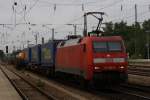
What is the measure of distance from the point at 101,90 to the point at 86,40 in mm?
2912

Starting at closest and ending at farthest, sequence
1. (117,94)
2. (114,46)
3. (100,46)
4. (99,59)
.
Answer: (117,94), (99,59), (100,46), (114,46)

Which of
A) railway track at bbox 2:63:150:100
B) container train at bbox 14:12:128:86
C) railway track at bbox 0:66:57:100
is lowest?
railway track at bbox 0:66:57:100

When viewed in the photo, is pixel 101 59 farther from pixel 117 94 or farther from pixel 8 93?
pixel 8 93

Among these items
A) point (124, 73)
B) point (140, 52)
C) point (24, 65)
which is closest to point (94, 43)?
point (124, 73)

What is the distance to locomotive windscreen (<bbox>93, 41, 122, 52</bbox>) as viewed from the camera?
2347 centimetres

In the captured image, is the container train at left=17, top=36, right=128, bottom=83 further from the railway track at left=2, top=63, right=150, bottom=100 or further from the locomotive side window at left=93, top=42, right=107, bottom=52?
the railway track at left=2, top=63, right=150, bottom=100

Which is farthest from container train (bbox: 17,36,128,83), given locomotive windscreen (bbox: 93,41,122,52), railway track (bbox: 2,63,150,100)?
railway track (bbox: 2,63,150,100)

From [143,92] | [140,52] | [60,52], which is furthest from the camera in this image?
[140,52]

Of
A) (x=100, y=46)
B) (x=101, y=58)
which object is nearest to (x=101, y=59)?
(x=101, y=58)

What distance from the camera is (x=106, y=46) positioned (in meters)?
23.7

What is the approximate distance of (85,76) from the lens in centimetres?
2297

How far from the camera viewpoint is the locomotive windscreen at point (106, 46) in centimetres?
2347

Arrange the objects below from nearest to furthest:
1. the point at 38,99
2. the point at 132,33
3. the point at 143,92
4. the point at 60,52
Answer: the point at 38,99
the point at 143,92
the point at 60,52
the point at 132,33

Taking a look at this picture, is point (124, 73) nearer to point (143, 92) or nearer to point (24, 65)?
point (143, 92)
